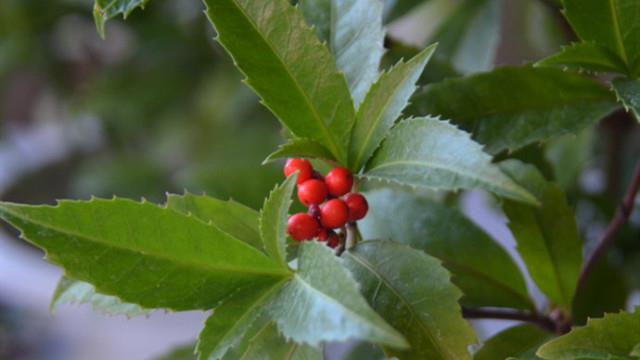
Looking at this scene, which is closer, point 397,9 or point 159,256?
point 159,256

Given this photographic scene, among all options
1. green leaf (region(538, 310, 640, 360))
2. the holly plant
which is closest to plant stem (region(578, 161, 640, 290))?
the holly plant

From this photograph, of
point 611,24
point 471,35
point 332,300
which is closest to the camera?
point 332,300

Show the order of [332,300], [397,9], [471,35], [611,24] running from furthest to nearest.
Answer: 1. [471,35]
2. [397,9]
3. [611,24]
4. [332,300]

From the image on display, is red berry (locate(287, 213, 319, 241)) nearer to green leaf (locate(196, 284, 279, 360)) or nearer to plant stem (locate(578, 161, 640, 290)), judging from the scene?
green leaf (locate(196, 284, 279, 360))

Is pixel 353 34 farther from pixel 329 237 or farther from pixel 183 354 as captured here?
pixel 183 354

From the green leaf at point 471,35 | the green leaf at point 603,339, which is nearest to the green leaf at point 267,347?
the green leaf at point 603,339

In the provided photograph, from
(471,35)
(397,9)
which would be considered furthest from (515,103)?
(471,35)
